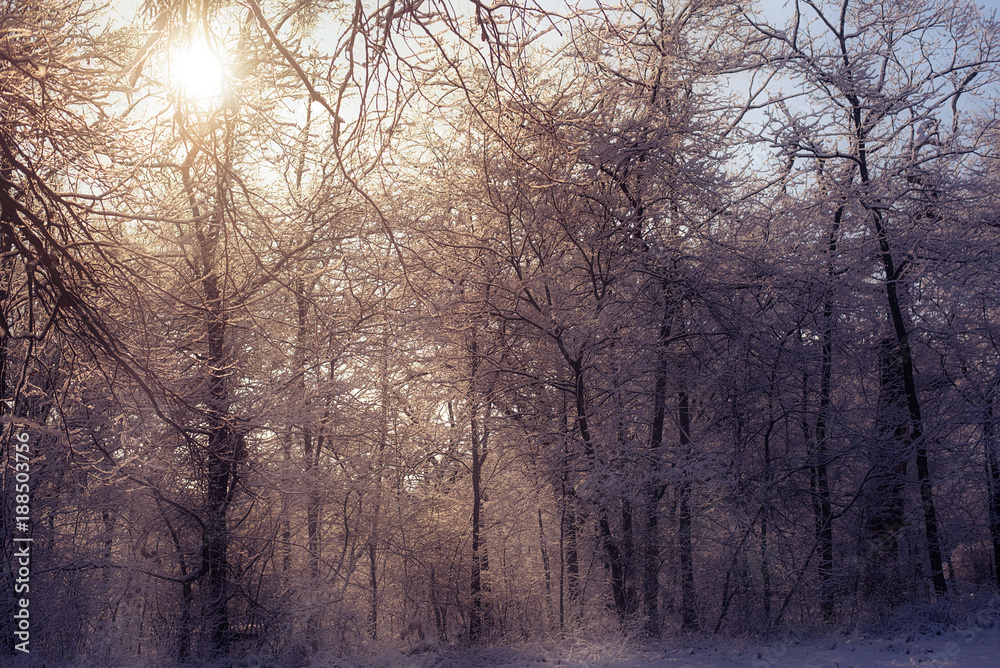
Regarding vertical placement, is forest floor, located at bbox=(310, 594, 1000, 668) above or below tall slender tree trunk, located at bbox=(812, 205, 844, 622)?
below

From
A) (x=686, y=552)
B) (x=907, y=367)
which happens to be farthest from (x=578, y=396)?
(x=907, y=367)

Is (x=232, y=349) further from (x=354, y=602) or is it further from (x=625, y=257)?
(x=625, y=257)

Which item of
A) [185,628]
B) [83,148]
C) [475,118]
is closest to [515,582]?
[185,628]

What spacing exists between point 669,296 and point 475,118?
443 centimetres

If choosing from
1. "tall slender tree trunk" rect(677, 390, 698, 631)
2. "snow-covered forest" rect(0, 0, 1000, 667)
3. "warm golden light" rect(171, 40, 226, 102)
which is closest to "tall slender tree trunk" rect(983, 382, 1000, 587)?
"snow-covered forest" rect(0, 0, 1000, 667)

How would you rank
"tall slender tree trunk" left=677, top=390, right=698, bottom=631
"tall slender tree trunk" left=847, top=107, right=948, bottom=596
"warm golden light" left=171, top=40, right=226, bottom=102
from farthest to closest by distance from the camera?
"tall slender tree trunk" left=847, top=107, right=948, bottom=596 < "tall slender tree trunk" left=677, top=390, right=698, bottom=631 < "warm golden light" left=171, top=40, right=226, bottom=102

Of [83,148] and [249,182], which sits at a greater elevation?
[249,182]

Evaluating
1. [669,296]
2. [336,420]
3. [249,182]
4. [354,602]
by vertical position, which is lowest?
[354,602]

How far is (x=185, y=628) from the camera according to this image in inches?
370

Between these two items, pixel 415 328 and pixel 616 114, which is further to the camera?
pixel 415 328

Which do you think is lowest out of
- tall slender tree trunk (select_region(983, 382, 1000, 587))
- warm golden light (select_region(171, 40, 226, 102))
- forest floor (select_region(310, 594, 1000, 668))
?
forest floor (select_region(310, 594, 1000, 668))

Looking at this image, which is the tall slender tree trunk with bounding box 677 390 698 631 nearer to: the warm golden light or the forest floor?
the forest floor

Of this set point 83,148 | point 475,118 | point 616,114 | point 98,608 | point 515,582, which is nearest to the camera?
point 83,148

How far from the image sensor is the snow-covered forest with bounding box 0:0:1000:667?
911 centimetres
